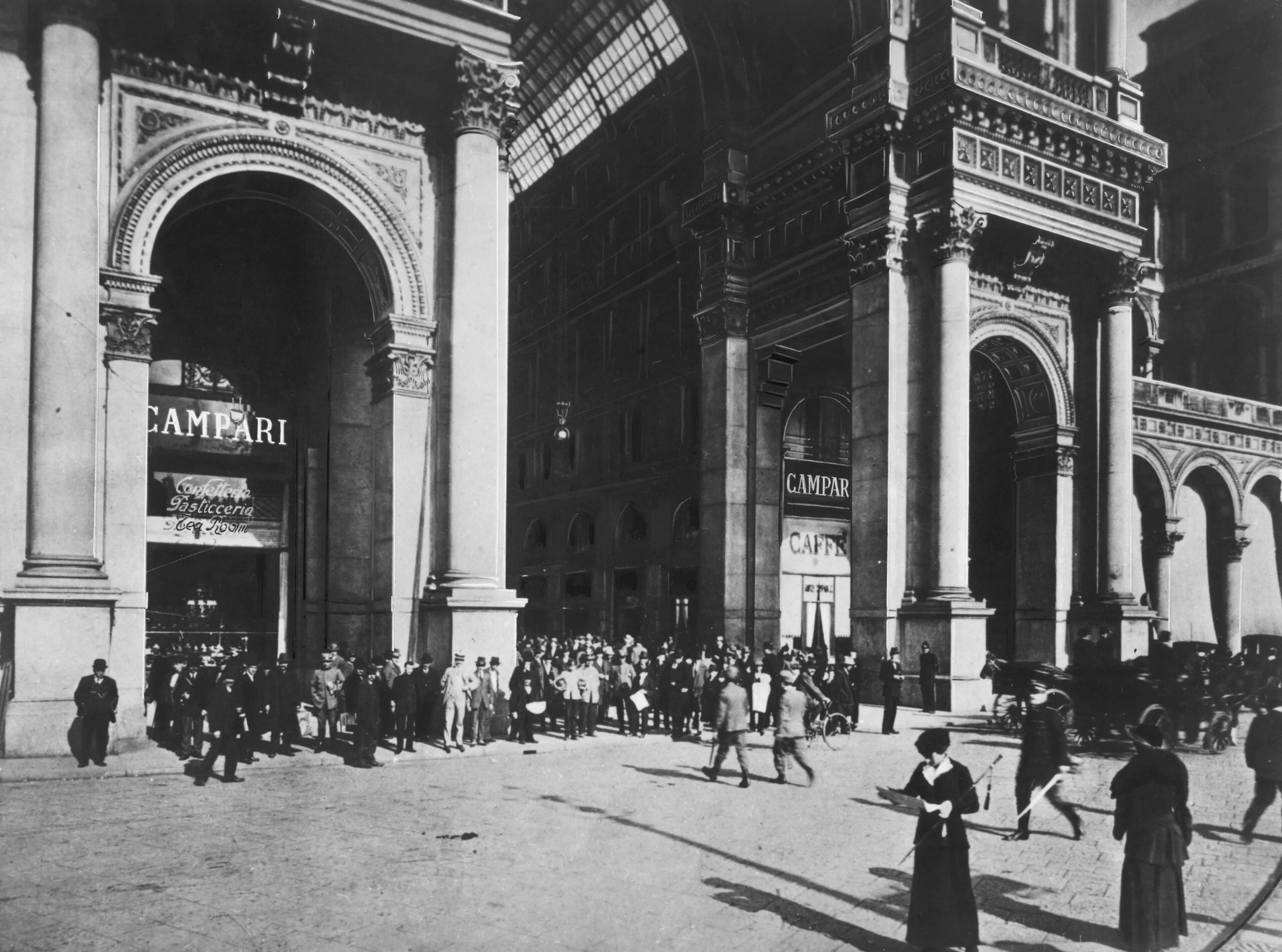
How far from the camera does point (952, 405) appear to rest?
23.9 meters

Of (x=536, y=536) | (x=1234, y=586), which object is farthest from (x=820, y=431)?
(x=536, y=536)

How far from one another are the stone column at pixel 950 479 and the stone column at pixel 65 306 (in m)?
16.8

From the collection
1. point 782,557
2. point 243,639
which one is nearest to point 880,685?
Result: point 782,557

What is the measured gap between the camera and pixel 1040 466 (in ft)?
92.7

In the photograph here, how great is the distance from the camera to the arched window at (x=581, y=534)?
131ft

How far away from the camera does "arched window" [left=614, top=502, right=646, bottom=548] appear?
121ft

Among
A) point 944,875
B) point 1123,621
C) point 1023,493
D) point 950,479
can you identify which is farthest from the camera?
point 1023,493

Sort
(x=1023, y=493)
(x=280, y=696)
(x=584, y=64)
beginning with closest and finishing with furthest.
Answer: (x=280, y=696)
(x=1023, y=493)
(x=584, y=64)

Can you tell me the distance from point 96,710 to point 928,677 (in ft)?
52.3

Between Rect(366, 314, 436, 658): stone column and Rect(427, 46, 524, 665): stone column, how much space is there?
555 mm

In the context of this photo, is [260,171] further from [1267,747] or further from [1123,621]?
[1123,621]

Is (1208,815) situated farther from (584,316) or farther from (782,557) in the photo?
(584,316)

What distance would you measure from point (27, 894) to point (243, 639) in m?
13.5

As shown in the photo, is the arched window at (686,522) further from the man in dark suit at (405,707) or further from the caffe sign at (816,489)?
the man in dark suit at (405,707)
